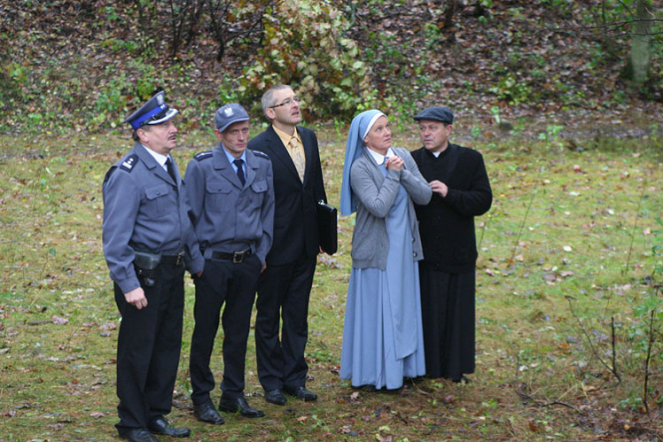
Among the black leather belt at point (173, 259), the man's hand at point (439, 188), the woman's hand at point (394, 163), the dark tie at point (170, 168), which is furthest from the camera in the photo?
the man's hand at point (439, 188)

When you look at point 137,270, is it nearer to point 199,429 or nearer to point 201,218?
point 201,218

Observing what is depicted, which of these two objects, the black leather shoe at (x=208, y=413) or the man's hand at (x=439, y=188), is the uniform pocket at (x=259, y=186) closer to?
the man's hand at (x=439, y=188)

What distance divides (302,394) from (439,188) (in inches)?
73.5

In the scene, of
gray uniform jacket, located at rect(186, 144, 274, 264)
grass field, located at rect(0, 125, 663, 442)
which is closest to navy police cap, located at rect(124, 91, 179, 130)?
gray uniform jacket, located at rect(186, 144, 274, 264)

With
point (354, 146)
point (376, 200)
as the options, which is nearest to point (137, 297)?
point (376, 200)

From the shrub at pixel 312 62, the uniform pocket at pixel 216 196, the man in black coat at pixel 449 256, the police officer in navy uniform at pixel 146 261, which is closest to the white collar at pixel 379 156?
the man in black coat at pixel 449 256

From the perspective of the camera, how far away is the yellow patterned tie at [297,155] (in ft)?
18.3

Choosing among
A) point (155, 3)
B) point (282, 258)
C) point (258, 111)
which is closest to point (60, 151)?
point (258, 111)

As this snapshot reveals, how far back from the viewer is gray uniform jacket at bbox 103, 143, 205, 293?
433cm

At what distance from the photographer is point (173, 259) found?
458 cm

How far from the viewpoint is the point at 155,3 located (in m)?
18.4

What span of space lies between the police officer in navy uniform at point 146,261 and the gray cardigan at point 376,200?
1.42 meters

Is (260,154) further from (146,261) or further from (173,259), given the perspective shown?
(146,261)

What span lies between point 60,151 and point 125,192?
30.6ft
